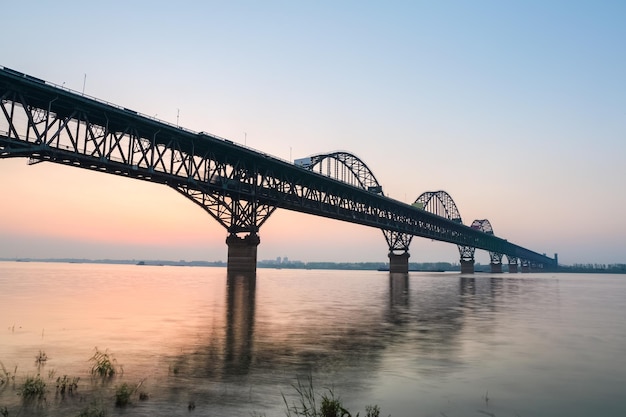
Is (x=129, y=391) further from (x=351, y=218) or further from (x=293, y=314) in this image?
(x=351, y=218)

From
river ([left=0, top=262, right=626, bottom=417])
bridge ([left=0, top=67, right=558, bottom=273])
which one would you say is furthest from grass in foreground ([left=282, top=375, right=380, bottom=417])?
bridge ([left=0, top=67, right=558, bottom=273])

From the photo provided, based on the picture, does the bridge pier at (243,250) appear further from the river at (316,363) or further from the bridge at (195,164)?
the river at (316,363)

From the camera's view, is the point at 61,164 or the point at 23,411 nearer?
the point at 23,411

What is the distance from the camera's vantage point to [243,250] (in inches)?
3231

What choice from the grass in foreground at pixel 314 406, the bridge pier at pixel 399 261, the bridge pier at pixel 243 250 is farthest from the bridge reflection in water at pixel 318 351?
the bridge pier at pixel 399 261

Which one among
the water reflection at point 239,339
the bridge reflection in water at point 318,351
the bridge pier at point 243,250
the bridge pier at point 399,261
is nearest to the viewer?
the bridge reflection in water at point 318,351

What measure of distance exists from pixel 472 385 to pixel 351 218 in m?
103

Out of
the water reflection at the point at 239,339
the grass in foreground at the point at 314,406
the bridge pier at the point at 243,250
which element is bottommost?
the water reflection at the point at 239,339

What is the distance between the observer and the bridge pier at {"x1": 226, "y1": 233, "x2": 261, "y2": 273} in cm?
8175

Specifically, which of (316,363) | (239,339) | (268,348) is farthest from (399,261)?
(316,363)

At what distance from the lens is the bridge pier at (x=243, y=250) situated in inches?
3219

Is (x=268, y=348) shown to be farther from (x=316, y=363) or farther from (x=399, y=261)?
(x=399, y=261)

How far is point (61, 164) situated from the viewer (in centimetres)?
5341

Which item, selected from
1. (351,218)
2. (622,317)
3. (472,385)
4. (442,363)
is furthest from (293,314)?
(351,218)
